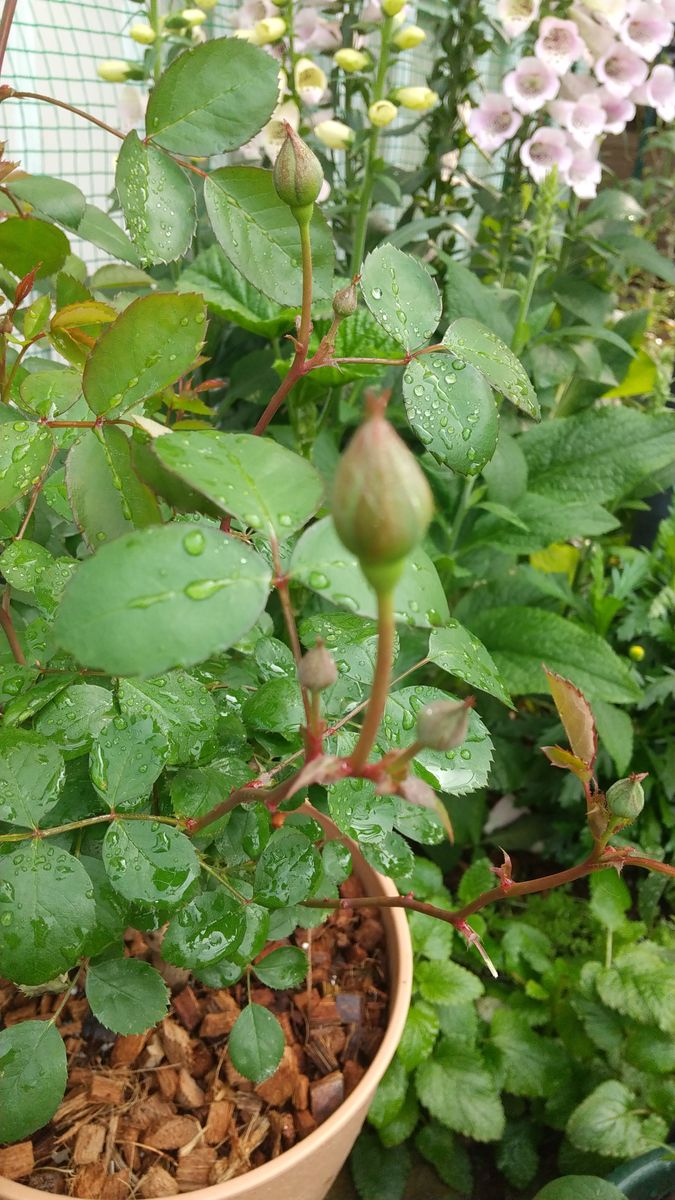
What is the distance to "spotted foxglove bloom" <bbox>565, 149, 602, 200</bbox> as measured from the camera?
1.34 m

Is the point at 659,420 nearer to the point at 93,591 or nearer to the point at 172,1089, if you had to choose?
the point at 172,1089

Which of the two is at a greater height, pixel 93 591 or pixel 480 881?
pixel 93 591

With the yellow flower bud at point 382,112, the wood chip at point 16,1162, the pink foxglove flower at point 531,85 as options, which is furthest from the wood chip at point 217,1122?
the pink foxglove flower at point 531,85

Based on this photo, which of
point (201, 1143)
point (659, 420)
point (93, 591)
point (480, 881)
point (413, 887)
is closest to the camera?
point (93, 591)

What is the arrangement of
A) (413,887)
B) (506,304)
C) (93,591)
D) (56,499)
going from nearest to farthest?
(93,591) → (56,499) → (413,887) → (506,304)

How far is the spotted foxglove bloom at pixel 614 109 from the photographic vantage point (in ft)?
4.42

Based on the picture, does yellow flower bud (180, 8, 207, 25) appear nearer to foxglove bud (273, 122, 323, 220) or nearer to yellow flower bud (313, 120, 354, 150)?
yellow flower bud (313, 120, 354, 150)

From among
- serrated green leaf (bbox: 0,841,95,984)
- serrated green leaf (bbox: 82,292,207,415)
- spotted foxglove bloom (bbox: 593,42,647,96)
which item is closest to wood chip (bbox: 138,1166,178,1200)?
serrated green leaf (bbox: 0,841,95,984)

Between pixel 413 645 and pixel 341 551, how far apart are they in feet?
2.62

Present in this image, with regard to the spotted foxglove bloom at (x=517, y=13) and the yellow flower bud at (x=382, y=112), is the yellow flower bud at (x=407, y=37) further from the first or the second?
the spotted foxglove bloom at (x=517, y=13)

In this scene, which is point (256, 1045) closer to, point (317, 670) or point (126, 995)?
point (126, 995)

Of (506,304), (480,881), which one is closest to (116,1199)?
(480,881)

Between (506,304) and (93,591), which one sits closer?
(93,591)

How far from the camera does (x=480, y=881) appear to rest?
114 cm
